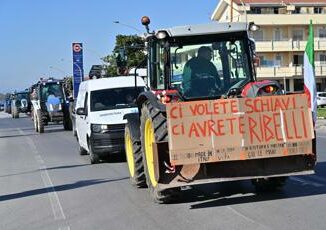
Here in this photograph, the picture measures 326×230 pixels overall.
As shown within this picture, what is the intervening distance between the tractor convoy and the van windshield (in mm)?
4210

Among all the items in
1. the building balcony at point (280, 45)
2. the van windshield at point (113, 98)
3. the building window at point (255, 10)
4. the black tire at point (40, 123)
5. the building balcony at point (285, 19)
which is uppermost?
the building window at point (255, 10)

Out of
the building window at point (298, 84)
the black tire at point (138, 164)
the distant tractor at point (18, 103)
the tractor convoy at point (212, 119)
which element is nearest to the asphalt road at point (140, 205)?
the black tire at point (138, 164)

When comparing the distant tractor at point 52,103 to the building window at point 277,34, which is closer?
the distant tractor at point 52,103

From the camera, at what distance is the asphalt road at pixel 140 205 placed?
7.89 meters

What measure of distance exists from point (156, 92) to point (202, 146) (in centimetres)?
179

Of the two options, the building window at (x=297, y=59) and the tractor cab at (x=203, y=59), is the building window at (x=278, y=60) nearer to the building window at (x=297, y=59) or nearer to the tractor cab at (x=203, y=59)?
the building window at (x=297, y=59)

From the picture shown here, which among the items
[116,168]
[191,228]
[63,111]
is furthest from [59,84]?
[191,228]

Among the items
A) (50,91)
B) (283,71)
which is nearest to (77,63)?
(50,91)

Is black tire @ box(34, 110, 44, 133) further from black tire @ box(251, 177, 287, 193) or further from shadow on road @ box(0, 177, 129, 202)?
black tire @ box(251, 177, 287, 193)

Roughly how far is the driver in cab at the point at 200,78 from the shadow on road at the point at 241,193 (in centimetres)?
159

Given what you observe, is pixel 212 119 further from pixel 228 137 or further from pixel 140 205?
pixel 140 205

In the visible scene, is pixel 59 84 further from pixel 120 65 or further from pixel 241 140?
pixel 241 140

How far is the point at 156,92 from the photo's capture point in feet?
32.8

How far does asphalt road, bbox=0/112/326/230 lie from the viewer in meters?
7.89
